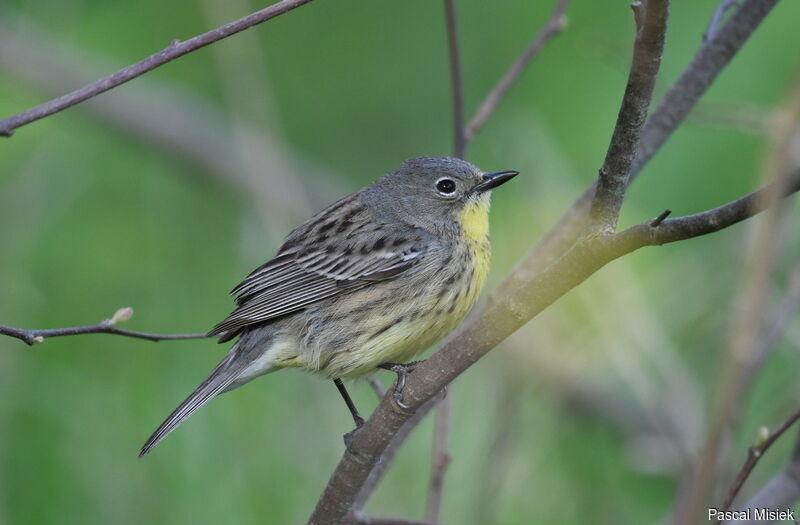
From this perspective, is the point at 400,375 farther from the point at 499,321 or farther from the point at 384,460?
the point at 499,321

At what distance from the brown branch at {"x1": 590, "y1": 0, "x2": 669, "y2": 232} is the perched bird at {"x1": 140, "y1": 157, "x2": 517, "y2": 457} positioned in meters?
1.88

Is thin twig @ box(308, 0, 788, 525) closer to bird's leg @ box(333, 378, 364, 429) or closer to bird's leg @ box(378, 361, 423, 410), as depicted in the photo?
bird's leg @ box(378, 361, 423, 410)

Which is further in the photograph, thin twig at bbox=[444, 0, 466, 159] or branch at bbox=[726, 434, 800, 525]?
thin twig at bbox=[444, 0, 466, 159]

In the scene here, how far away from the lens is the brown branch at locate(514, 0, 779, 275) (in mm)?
4852

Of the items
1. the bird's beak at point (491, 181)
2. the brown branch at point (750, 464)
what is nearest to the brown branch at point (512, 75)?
the bird's beak at point (491, 181)

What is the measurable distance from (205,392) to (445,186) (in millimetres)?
1744

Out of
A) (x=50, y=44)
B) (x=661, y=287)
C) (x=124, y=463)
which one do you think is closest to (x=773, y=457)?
(x=661, y=287)

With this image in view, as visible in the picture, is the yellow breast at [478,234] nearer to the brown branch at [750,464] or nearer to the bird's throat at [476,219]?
the bird's throat at [476,219]

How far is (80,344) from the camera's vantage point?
671cm

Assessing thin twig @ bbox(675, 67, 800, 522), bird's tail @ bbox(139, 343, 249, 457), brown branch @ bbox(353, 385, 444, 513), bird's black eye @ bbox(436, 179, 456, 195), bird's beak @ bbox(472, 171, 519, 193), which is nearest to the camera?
thin twig @ bbox(675, 67, 800, 522)

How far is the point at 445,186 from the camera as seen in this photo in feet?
19.3

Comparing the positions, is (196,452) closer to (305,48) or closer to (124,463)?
(124,463)

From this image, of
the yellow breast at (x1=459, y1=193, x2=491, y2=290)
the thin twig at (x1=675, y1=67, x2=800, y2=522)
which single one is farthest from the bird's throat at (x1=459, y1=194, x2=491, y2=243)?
the thin twig at (x1=675, y1=67, x2=800, y2=522)

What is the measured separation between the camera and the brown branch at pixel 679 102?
4.85 m
